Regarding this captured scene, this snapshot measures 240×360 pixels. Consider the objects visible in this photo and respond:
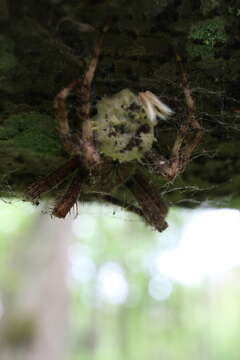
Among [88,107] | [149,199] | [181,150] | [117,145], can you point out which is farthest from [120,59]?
[149,199]

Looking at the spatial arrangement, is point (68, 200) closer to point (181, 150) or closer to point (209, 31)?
point (181, 150)

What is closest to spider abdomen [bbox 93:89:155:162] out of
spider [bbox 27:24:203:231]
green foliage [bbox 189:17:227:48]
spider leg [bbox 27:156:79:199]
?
spider [bbox 27:24:203:231]

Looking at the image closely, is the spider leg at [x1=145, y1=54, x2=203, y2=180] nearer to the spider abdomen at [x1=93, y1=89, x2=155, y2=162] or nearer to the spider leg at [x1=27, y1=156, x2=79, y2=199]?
the spider abdomen at [x1=93, y1=89, x2=155, y2=162]

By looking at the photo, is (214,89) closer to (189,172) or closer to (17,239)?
(189,172)

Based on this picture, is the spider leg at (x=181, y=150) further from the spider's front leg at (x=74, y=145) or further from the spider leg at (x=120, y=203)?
the spider leg at (x=120, y=203)

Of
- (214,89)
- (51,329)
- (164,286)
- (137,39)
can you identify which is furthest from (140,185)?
(164,286)

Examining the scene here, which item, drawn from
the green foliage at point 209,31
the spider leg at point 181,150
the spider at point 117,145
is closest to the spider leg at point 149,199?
the spider at point 117,145
